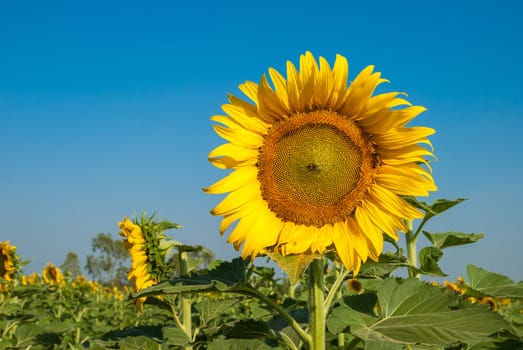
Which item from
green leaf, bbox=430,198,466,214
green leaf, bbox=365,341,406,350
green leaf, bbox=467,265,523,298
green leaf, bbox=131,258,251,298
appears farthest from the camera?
green leaf, bbox=430,198,466,214

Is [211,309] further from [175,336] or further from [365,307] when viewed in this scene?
[365,307]

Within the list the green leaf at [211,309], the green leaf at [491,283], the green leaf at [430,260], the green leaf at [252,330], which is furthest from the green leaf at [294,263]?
the green leaf at [211,309]

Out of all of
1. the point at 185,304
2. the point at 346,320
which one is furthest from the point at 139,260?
the point at 346,320

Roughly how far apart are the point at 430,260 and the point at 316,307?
38.4 inches

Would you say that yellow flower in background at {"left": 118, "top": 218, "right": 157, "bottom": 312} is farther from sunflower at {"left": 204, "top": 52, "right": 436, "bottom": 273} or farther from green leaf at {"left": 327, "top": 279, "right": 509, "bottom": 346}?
green leaf at {"left": 327, "top": 279, "right": 509, "bottom": 346}

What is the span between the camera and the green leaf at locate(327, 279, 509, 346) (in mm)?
1945

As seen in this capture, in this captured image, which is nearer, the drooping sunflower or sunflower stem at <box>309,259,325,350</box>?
sunflower stem at <box>309,259,325,350</box>

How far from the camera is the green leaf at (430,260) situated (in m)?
2.89

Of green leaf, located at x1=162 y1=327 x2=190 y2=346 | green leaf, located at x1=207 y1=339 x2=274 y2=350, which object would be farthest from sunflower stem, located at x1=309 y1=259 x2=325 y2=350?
green leaf, located at x1=162 y1=327 x2=190 y2=346

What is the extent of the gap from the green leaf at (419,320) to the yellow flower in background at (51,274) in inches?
455

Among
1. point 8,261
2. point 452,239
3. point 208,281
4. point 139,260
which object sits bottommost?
point 208,281

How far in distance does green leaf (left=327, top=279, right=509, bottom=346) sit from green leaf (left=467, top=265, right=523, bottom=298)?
58 cm

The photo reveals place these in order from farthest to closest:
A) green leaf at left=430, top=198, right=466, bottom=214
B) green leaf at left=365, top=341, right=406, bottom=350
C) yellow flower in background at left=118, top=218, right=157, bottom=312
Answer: yellow flower in background at left=118, top=218, right=157, bottom=312
green leaf at left=430, top=198, right=466, bottom=214
green leaf at left=365, top=341, right=406, bottom=350

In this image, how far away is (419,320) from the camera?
216 centimetres
